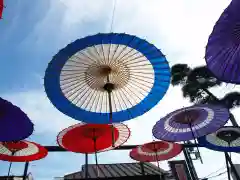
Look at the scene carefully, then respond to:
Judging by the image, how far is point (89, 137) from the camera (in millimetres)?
6754

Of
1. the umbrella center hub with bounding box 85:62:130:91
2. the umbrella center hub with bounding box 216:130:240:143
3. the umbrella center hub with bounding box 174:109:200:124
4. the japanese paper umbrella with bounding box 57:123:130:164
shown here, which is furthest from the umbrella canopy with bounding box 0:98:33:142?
the umbrella center hub with bounding box 216:130:240:143

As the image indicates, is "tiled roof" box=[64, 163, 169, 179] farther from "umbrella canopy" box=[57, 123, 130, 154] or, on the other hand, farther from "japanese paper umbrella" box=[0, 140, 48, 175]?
"umbrella canopy" box=[57, 123, 130, 154]

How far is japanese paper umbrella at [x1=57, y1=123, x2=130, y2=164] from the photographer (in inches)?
260

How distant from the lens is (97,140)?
6949 millimetres

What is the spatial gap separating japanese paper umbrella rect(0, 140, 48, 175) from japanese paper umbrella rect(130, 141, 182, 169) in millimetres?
3276

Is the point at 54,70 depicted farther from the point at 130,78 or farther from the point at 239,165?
the point at 239,165

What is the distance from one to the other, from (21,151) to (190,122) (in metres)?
5.32

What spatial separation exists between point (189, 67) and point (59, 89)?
20.8 meters

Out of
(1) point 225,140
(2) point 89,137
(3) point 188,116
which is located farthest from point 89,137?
(1) point 225,140

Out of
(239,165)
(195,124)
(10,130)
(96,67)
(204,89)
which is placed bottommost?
(10,130)

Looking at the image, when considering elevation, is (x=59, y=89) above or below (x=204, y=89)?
below

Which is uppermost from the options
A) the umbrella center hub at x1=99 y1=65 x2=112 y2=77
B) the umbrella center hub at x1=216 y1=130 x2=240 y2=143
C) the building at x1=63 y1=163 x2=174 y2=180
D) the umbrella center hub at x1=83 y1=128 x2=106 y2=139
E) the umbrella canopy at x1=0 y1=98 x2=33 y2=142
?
the building at x1=63 y1=163 x2=174 y2=180

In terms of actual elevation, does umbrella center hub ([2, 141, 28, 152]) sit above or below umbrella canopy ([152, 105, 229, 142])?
above

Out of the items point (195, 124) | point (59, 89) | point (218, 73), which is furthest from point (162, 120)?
point (59, 89)
